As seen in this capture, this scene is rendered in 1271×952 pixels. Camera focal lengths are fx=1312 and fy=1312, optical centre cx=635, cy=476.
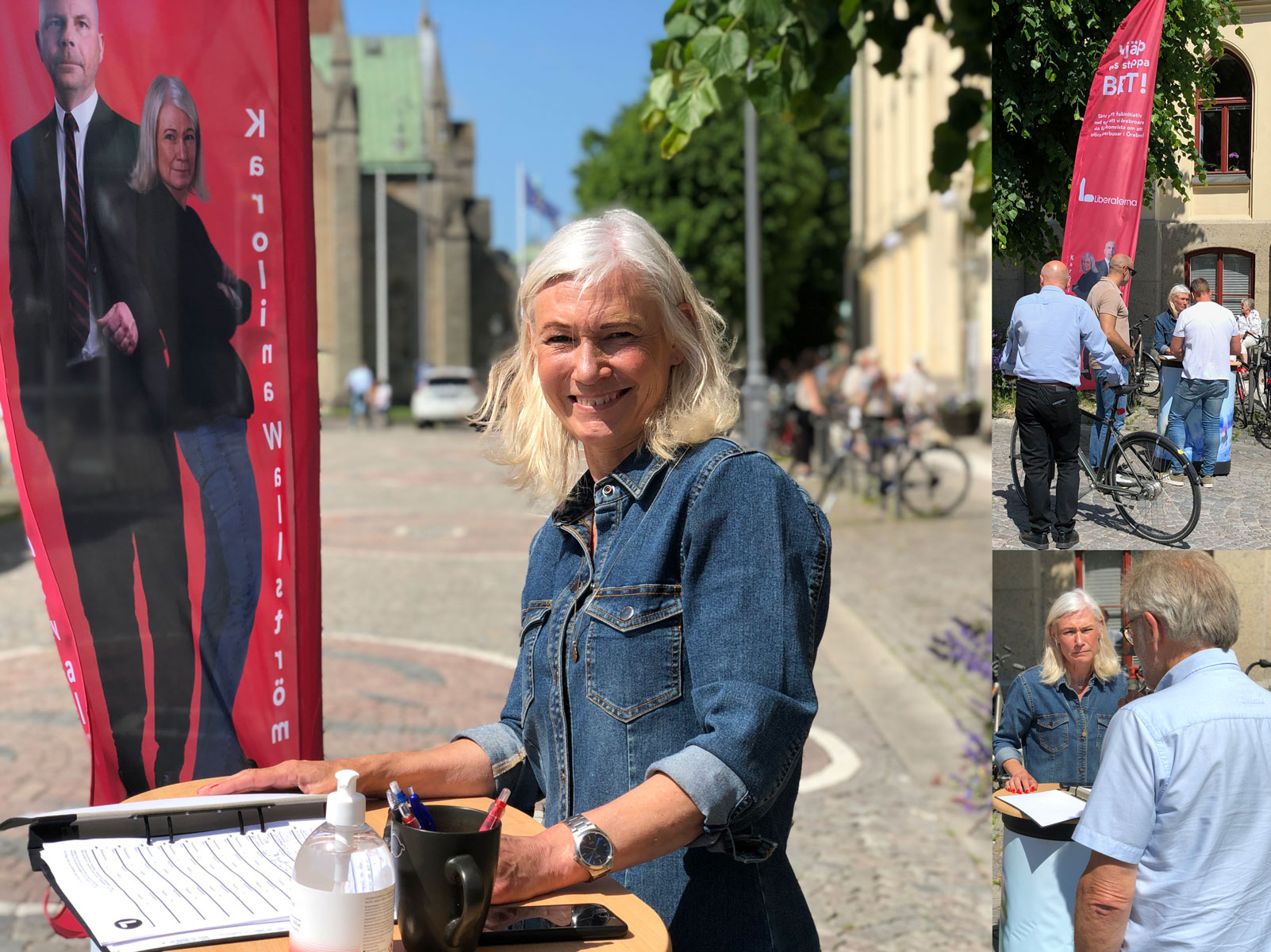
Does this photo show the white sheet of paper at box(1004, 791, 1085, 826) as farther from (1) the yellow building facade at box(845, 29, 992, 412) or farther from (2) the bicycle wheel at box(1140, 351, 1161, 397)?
(1) the yellow building facade at box(845, 29, 992, 412)

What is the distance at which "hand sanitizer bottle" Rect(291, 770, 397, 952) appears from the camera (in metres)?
1.51

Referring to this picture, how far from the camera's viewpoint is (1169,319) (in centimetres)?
193

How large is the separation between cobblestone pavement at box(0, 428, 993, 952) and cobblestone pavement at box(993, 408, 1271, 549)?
3.00 metres

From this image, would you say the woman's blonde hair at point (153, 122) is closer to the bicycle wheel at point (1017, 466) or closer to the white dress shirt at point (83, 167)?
the white dress shirt at point (83, 167)

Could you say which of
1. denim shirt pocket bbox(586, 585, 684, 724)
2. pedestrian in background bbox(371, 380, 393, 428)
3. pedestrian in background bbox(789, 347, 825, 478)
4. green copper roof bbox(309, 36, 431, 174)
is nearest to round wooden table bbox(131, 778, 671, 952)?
denim shirt pocket bbox(586, 585, 684, 724)

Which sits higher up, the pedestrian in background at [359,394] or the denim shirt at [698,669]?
the denim shirt at [698,669]

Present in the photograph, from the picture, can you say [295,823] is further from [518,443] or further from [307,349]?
[307,349]

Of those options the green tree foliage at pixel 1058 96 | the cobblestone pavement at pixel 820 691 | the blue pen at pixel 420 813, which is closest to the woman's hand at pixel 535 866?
the blue pen at pixel 420 813

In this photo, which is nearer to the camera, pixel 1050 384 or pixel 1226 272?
pixel 1226 272

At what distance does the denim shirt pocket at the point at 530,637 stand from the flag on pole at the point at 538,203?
55044mm

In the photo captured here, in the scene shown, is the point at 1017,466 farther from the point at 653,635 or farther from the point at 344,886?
the point at 344,886

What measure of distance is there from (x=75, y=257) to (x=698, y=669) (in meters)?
1.44

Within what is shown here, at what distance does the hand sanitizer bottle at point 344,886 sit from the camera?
151cm

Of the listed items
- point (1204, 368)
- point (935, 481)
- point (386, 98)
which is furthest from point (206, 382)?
point (386, 98)
